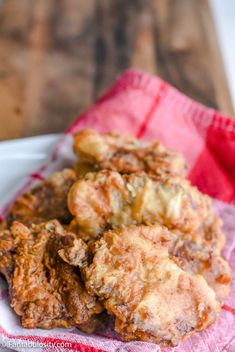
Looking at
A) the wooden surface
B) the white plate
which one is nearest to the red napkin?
the white plate

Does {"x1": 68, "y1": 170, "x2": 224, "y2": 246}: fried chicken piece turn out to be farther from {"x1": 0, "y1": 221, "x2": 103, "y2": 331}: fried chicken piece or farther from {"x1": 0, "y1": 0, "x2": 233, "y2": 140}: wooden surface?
{"x1": 0, "y1": 0, "x2": 233, "y2": 140}: wooden surface

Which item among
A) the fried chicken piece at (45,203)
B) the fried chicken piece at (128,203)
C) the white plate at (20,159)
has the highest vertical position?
the fried chicken piece at (128,203)

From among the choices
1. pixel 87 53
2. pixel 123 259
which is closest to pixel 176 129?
pixel 123 259

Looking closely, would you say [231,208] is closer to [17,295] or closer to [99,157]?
[99,157]

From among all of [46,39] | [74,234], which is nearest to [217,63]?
[46,39]

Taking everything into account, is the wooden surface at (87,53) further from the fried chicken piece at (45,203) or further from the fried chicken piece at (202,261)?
the fried chicken piece at (202,261)

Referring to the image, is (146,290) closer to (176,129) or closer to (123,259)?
→ (123,259)

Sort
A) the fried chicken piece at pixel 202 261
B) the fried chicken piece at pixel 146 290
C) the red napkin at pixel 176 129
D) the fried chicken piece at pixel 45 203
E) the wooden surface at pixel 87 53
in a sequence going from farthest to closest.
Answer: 1. the wooden surface at pixel 87 53
2. the red napkin at pixel 176 129
3. the fried chicken piece at pixel 45 203
4. the fried chicken piece at pixel 202 261
5. the fried chicken piece at pixel 146 290

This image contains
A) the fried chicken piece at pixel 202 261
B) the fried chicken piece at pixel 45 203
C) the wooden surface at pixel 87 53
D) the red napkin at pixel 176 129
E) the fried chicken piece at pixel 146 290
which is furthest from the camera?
the wooden surface at pixel 87 53

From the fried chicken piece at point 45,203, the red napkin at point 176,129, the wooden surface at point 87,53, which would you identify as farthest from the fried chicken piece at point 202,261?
Answer: the wooden surface at point 87,53
